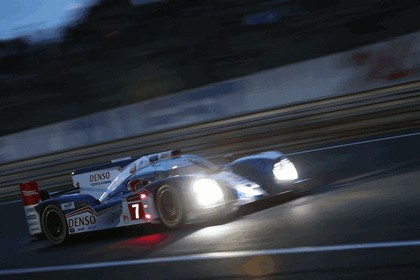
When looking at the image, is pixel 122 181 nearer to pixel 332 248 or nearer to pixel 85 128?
pixel 332 248

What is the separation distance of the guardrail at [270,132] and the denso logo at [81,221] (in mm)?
5435

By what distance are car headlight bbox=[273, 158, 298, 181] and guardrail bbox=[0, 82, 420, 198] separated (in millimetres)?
4503

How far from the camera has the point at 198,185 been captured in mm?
8562

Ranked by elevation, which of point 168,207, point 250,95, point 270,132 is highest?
point 250,95

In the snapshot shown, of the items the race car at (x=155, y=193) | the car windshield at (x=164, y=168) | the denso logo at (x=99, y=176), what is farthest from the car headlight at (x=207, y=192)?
the denso logo at (x=99, y=176)

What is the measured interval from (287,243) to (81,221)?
3531mm

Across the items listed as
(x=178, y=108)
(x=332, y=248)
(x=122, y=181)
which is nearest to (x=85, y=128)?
(x=178, y=108)

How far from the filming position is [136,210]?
29.0 feet

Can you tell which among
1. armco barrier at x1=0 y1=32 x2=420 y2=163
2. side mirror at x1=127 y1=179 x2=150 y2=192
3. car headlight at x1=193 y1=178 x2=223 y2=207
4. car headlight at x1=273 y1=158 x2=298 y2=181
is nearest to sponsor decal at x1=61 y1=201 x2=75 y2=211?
side mirror at x1=127 y1=179 x2=150 y2=192

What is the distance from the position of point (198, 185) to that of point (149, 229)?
1021 millimetres

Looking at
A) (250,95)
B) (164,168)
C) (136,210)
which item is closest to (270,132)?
(250,95)

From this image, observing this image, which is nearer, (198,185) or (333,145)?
(198,185)

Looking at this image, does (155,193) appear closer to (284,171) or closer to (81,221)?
(81,221)

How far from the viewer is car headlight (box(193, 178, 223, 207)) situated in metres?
8.50
